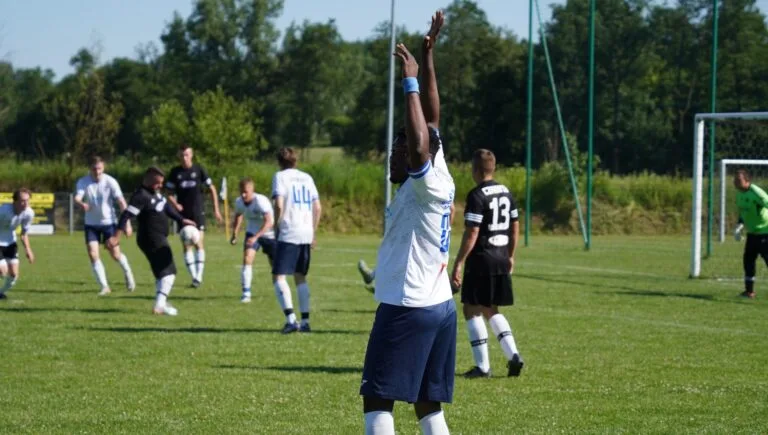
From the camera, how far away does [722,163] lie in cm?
2667

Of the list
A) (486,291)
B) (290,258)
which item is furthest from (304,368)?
(290,258)

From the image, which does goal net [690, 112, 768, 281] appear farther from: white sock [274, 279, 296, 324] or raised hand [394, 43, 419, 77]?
raised hand [394, 43, 419, 77]

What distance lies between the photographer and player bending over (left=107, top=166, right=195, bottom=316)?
14.9 metres

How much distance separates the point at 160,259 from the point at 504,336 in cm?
662

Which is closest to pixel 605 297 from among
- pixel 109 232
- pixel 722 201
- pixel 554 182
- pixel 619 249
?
pixel 109 232

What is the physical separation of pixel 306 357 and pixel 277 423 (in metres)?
3.35

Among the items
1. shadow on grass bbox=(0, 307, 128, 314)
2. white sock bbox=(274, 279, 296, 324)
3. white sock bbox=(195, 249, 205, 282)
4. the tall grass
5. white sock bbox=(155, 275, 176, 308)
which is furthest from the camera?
the tall grass

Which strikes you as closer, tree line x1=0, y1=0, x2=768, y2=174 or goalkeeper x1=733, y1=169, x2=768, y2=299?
goalkeeper x1=733, y1=169, x2=768, y2=299

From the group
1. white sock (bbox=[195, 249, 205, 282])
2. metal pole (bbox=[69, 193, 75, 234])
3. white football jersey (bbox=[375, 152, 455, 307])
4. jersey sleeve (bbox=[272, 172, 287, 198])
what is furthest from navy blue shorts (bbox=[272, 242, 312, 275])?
metal pole (bbox=[69, 193, 75, 234])

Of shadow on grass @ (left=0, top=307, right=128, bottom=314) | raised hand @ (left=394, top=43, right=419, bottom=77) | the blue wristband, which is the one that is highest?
raised hand @ (left=394, top=43, right=419, bottom=77)

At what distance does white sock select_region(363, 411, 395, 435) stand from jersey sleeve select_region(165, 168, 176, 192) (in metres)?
14.3

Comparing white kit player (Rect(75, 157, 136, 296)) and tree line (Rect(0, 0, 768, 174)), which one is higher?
tree line (Rect(0, 0, 768, 174))

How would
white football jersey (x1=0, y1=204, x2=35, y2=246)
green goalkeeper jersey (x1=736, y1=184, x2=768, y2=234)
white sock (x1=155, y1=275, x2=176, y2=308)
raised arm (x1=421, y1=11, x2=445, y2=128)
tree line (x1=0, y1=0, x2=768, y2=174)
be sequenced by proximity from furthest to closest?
tree line (x1=0, y1=0, x2=768, y2=174) < green goalkeeper jersey (x1=736, y1=184, x2=768, y2=234) < white football jersey (x1=0, y1=204, x2=35, y2=246) < white sock (x1=155, y1=275, x2=176, y2=308) < raised arm (x1=421, y1=11, x2=445, y2=128)

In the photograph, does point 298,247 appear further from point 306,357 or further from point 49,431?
point 49,431
